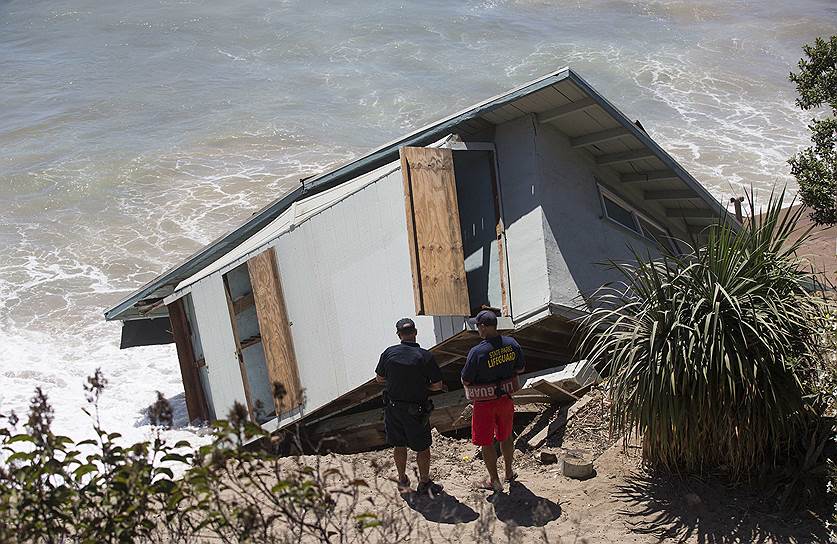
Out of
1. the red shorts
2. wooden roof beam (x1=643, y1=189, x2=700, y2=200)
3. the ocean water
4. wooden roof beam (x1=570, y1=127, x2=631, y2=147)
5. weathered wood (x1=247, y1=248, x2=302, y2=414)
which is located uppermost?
the ocean water

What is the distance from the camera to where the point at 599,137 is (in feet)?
36.5

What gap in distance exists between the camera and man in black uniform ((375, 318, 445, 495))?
7875mm

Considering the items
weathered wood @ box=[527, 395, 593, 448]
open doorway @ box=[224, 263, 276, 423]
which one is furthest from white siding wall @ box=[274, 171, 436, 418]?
weathered wood @ box=[527, 395, 593, 448]

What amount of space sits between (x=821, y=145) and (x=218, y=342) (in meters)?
7.28

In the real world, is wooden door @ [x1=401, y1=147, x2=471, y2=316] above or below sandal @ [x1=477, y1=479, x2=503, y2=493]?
above

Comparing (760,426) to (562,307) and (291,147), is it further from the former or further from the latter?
(291,147)

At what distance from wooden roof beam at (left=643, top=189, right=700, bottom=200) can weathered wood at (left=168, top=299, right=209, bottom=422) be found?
6.16 metres

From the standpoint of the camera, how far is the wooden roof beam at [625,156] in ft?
36.6

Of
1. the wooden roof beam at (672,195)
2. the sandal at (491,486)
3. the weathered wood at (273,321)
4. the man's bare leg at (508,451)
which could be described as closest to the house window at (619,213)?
the wooden roof beam at (672,195)

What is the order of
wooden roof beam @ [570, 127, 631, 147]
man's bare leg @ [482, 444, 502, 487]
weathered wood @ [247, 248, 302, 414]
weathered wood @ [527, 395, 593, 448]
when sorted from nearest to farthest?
man's bare leg @ [482, 444, 502, 487]
weathered wood @ [527, 395, 593, 448]
weathered wood @ [247, 248, 302, 414]
wooden roof beam @ [570, 127, 631, 147]

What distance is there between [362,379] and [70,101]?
26842 mm

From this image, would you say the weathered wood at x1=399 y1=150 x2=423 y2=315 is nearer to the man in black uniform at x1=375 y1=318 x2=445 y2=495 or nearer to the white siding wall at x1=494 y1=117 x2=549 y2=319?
the white siding wall at x1=494 y1=117 x2=549 y2=319

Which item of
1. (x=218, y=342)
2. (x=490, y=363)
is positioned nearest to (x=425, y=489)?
(x=490, y=363)

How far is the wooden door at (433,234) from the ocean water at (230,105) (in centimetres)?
598
